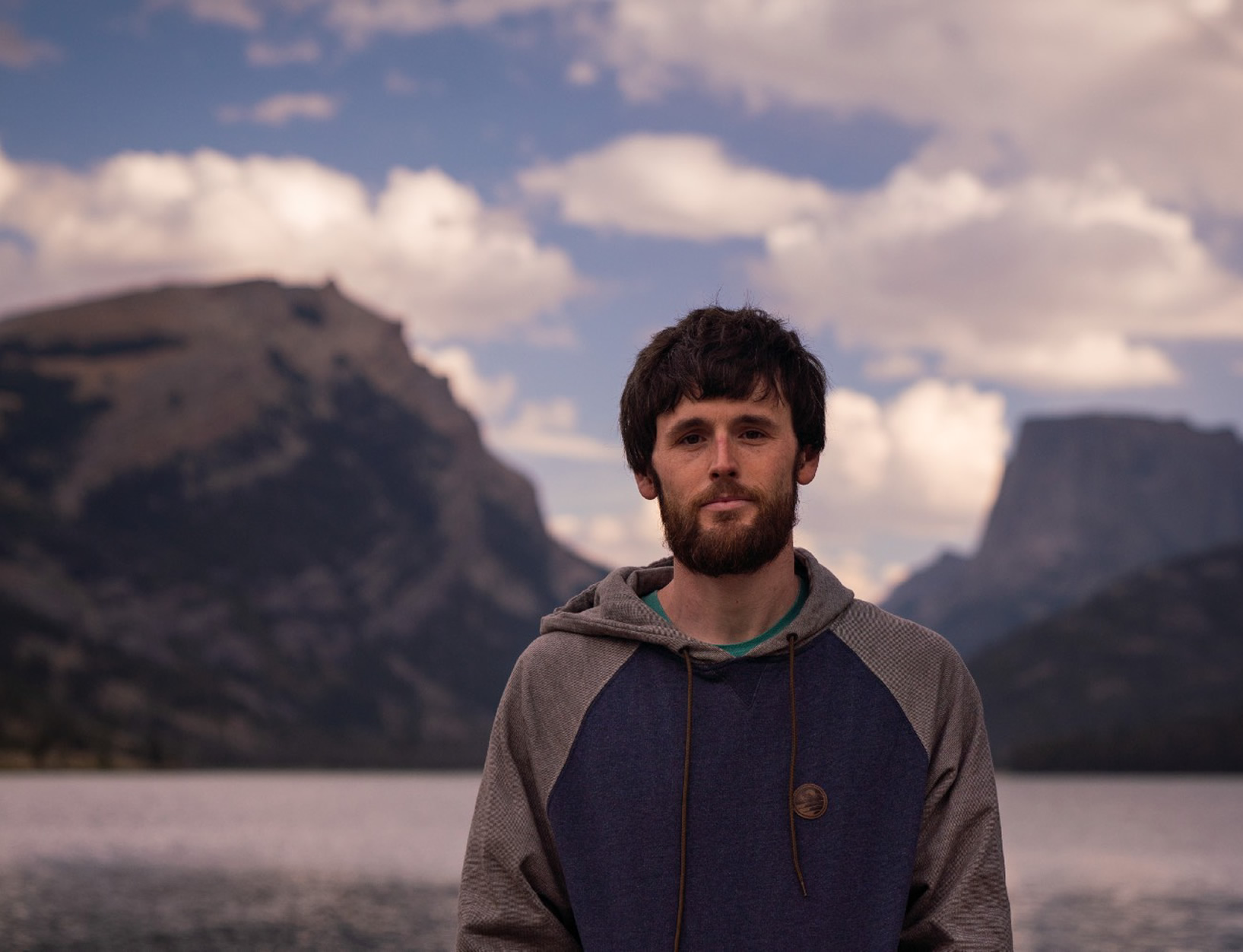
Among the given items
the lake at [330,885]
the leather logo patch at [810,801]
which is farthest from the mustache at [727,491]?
the lake at [330,885]

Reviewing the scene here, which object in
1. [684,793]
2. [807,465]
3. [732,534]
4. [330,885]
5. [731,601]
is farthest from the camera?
[330,885]

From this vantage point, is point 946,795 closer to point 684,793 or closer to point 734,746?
point 734,746

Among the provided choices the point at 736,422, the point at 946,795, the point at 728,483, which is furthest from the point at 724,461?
the point at 946,795

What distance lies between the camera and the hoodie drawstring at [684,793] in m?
5.30

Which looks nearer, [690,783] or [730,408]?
[690,783]

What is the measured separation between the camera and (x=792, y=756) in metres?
5.43

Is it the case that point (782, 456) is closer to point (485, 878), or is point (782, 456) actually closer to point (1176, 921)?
point (485, 878)

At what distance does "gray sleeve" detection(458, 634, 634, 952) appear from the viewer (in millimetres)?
5551

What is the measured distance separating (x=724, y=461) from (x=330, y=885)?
3814 inches

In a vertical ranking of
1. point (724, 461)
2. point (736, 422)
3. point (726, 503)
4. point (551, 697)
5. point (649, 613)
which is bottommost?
point (551, 697)

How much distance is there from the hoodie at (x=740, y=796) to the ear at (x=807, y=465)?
1.42 feet

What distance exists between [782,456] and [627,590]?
2.65ft

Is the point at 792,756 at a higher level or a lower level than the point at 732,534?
lower

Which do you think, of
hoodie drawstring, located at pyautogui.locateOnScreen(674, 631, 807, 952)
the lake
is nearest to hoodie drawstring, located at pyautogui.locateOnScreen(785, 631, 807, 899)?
hoodie drawstring, located at pyautogui.locateOnScreen(674, 631, 807, 952)
